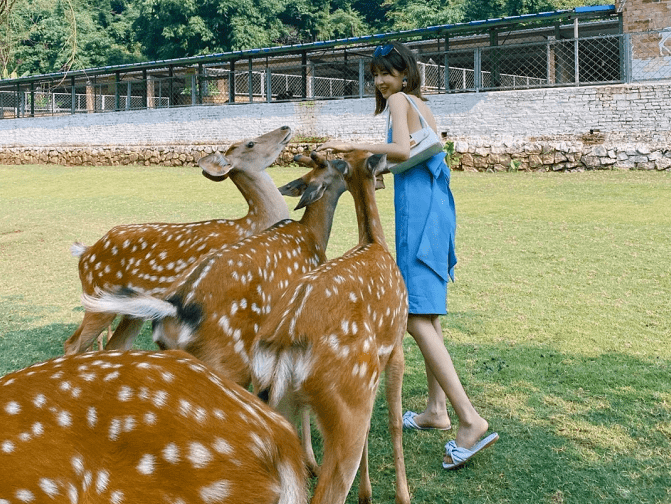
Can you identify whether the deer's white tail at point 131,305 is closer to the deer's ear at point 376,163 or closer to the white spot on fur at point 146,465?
the white spot on fur at point 146,465

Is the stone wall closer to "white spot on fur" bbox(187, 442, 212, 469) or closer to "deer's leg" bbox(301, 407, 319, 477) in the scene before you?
"deer's leg" bbox(301, 407, 319, 477)

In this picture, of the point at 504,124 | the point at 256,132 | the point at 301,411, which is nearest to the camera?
the point at 301,411

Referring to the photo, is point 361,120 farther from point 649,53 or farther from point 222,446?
point 222,446

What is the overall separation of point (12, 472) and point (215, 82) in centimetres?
3704

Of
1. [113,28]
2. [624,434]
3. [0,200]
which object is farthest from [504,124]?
[113,28]

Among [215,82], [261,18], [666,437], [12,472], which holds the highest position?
[261,18]

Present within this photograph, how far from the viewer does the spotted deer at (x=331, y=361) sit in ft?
8.68

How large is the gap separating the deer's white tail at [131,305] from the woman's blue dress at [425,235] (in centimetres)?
116

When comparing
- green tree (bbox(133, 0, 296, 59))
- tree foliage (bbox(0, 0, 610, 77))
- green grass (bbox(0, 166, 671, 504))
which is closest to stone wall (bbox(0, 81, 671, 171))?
green grass (bbox(0, 166, 671, 504))

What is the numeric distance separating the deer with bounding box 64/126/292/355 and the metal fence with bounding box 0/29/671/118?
1451 centimetres

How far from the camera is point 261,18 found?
44.6 m

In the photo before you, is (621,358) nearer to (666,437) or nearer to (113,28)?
(666,437)

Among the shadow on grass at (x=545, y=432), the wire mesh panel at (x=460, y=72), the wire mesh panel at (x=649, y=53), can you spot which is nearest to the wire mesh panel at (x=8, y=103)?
the wire mesh panel at (x=460, y=72)

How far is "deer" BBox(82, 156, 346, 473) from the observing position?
3047mm
